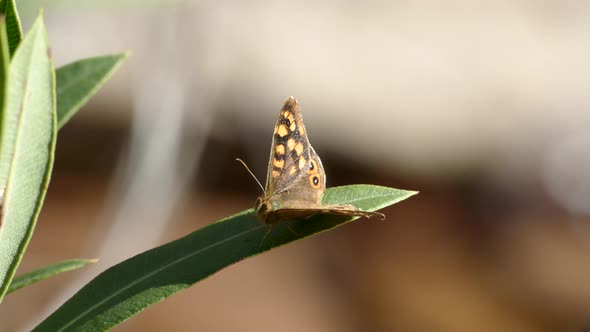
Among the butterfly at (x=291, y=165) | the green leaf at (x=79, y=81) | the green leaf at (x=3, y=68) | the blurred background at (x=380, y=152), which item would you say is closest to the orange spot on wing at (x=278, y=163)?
the butterfly at (x=291, y=165)

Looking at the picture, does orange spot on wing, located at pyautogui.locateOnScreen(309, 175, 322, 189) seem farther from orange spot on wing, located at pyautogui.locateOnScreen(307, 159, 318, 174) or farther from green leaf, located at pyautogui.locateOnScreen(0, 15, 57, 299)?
green leaf, located at pyautogui.locateOnScreen(0, 15, 57, 299)

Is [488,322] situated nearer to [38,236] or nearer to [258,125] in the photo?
[258,125]

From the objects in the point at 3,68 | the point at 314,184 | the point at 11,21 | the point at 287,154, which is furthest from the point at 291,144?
the point at 3,68

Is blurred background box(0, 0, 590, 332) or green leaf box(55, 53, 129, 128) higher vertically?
green leaf box(55, 53, 129, 128)

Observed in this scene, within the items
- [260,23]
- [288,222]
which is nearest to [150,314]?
[260,23]

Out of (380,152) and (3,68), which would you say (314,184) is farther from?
(380,152)

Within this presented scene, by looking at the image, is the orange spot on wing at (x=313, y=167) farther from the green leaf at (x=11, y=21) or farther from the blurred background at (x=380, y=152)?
the blurred background at (x=380, y=152)

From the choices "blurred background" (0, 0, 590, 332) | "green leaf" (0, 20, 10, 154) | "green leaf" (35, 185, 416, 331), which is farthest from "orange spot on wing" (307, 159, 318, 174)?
"blurred background" (0, 0, 590, 332)

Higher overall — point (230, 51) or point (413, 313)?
point (230, 51)
